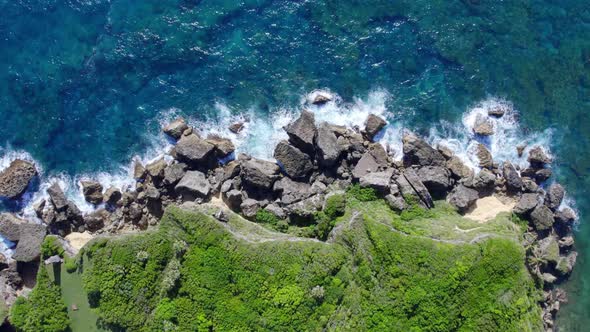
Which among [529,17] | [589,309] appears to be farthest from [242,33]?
[589,309]

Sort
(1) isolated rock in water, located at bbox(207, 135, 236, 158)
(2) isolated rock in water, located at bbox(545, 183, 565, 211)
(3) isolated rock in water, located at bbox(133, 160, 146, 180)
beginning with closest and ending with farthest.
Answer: (2) isolated rock in water, located at bbox(545, 183, 565, 211), (1) isolated rock in water, located at bbox(207, 135, 236, 158), (3) isolated rock in water, located at bbox(133, 160, 146, 180)

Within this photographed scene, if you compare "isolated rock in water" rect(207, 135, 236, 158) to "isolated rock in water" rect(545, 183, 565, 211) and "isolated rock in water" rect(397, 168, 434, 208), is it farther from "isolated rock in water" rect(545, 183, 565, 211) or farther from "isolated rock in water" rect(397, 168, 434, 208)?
"isolated rock in water" rect(545, 183, 565, 211)

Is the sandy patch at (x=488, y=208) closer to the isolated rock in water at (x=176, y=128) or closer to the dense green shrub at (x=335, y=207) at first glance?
the dense green shrub at (x=335, y=207)

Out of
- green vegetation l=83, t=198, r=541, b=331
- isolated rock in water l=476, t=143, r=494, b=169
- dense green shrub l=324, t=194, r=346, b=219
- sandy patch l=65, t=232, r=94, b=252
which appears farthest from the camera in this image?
isolated rock in water l=476, t=143, r=494, b=169

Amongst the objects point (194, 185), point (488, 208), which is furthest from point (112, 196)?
point (488, 208)

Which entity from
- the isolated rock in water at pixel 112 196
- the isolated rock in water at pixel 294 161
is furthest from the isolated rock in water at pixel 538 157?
the isolated rock in water at pixel 112 196

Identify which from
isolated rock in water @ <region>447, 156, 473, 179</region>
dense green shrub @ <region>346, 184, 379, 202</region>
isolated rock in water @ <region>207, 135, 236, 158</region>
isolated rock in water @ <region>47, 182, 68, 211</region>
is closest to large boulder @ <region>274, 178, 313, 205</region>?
dense green shrub @ <region>346, 184, 379, 202</region>
